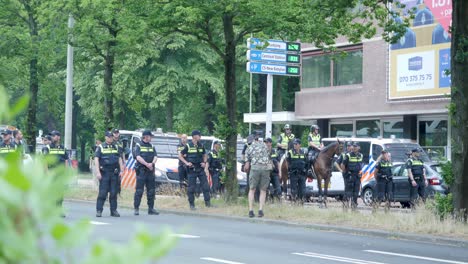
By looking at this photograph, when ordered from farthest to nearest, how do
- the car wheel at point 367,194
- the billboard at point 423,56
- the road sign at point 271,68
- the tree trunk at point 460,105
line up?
the billboard at point 423,56 < the car wheel at point 367,194 < the road sign at point 271,68 < the tree trunk at point 460,105

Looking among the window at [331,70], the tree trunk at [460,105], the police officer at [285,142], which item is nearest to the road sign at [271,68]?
the police officer at [285,142]

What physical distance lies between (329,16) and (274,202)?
5.53 metres

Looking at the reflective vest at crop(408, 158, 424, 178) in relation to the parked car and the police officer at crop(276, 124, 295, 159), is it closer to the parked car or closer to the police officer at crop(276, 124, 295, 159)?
the parked car

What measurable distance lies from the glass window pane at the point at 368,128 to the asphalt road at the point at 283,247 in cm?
2177

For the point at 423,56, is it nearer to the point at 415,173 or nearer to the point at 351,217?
the point at 415,173

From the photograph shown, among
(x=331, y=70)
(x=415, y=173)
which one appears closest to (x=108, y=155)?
(x=415, y=173)

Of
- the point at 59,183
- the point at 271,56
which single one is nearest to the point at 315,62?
the point at 271,56

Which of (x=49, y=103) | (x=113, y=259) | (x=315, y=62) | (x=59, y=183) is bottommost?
(x=113, y=259)

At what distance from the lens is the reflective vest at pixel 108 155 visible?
19.5 metres

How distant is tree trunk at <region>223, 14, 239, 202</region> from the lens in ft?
73.3

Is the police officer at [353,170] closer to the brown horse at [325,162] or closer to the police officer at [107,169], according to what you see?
the brown horse at [325,162]

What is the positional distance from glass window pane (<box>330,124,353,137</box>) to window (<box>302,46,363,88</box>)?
1938mm

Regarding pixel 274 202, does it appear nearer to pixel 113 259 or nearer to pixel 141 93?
pixel 113 259

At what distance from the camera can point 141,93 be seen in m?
47.3
